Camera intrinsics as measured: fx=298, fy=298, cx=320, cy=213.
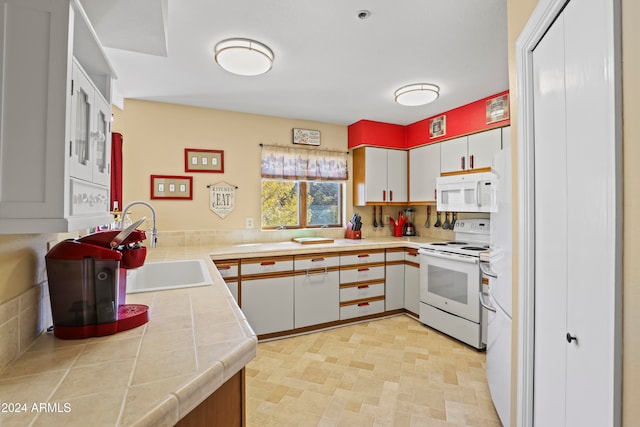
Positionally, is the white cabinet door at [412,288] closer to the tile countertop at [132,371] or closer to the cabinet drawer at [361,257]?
the cabinet drawer at [361,257]

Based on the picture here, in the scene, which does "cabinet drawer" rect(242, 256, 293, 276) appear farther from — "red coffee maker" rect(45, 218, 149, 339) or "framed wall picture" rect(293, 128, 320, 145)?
"red coffee maker" rect(45, 218, 149, 339)

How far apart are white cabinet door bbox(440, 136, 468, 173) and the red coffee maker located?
322 centimetres

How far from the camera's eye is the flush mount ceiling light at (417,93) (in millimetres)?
2639

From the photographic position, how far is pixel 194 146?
3.20 metres

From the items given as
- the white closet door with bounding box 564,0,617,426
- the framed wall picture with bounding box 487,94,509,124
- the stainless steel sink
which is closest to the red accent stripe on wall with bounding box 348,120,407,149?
the framed wall picture with bounding box 487,94,509,124

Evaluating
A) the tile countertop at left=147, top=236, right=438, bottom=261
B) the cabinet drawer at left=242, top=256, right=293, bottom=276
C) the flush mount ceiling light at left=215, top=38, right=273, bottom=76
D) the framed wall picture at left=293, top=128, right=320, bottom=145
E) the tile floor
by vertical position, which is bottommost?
the tile floor

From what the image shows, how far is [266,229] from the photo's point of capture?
Result: 11.6ft

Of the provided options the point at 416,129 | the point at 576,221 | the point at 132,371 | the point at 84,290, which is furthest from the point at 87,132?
the point at 416,129

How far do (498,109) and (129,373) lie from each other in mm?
3333

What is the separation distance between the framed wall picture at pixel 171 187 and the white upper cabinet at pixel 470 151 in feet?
9.35

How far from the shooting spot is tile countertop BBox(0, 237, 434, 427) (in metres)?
0.58

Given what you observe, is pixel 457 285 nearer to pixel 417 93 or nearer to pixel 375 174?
pixel 375 174

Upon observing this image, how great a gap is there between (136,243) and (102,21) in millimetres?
1002

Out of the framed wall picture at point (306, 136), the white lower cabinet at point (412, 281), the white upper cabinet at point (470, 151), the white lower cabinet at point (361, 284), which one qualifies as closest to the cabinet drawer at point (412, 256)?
the white lower cabinet at point (412, 281)
